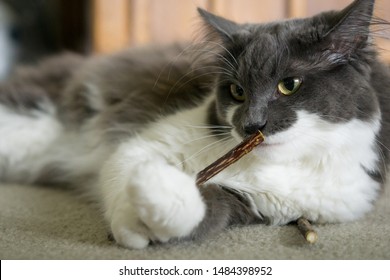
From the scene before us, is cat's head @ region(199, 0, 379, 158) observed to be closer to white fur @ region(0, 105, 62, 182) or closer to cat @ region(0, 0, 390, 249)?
cat @ region(0, 0, 390, 249)

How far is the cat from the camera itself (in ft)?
3.54

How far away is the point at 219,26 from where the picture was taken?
1.38 meters

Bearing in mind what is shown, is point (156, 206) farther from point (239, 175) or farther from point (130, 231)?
point (239, 175)

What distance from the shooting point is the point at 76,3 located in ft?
11.4

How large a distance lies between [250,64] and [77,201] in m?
0.80

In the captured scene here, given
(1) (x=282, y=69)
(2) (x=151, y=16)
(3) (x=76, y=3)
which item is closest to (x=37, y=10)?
(3) (x=76, y=3)

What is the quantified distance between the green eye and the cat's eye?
0.12m

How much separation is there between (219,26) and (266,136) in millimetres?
407

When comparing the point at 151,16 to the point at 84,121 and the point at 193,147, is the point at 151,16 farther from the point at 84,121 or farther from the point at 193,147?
the point at 193,147

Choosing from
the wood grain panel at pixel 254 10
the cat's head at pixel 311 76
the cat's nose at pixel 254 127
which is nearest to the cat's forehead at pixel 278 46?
the cat's head at pixel 311 76

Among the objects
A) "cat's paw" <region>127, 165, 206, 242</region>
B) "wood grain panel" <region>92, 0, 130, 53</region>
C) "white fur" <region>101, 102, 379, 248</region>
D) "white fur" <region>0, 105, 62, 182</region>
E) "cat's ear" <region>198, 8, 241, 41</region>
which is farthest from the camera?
"wood grain panel" <region>92, 0, 130, 53</region>

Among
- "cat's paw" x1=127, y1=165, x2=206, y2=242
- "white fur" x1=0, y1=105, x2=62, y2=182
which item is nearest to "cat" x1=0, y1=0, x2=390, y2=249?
"cat's paw" x1=127, y1=165, x2=206, y2=242

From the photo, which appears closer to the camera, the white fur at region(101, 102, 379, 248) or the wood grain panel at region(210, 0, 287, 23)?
the white fur at region(101, 102, 379, 248)

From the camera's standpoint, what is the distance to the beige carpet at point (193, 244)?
106 cm
